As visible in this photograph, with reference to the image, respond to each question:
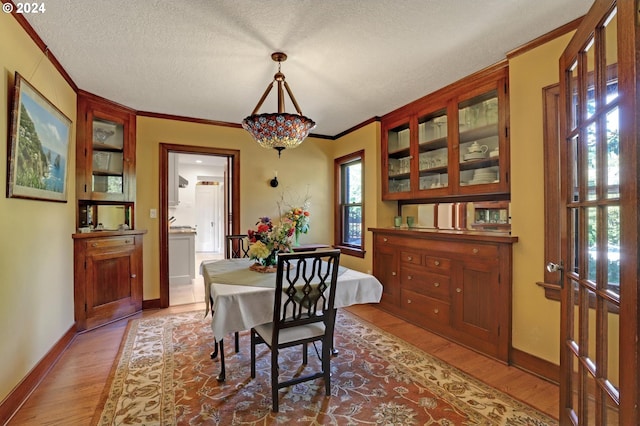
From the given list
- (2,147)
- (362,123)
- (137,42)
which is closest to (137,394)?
(2,147)

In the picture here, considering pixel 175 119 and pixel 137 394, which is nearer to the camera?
pixel 137 394

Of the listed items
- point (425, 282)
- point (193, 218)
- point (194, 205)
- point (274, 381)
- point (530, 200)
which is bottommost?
point (274, 381)

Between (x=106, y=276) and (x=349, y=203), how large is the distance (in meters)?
3.31

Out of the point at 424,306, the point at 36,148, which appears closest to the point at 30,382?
the point at 36,148

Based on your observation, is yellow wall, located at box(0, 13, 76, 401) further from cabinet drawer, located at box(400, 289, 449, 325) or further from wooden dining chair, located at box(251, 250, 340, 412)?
cabinet drawer, located at box(400, 289, 449, 325)

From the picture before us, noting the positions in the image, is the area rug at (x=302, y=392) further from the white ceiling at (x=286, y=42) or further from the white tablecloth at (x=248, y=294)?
the white ceiling at (x=286, y=42)

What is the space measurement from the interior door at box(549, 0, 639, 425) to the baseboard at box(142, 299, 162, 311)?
4052 millimetres

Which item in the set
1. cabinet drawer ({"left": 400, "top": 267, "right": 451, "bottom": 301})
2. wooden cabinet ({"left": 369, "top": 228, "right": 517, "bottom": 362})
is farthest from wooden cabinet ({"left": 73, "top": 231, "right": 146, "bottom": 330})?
cabinet drawer ({"left": 400, "top": 267, "right": 451, "bottom": 301})

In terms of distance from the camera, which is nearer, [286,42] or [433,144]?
[286,42]

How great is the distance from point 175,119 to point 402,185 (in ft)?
10.1

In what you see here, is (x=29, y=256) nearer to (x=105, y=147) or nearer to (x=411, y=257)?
(x=105, y=147)

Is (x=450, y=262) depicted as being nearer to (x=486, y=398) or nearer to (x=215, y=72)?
(x=486, y=398)

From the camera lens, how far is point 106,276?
11.1 ft

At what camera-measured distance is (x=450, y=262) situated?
9.48 ft
